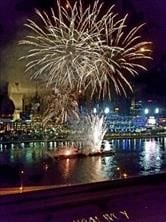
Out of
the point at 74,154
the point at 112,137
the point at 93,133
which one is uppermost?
the point at 93,133

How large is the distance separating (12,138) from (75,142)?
3738mm

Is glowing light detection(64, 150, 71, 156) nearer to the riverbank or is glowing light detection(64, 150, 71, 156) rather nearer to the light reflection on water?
the light reflection on water

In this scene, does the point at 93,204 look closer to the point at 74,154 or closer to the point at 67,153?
the point at 74,154

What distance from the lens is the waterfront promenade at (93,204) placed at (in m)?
4.11

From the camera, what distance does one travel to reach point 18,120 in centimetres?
2005

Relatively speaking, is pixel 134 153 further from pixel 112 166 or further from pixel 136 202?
pixel 136 202

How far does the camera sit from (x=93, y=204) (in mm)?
4391

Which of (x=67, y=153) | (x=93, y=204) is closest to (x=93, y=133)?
(x=67, y=153)

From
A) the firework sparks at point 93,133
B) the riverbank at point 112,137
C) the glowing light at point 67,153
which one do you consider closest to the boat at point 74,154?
the glowing light at point 67,153

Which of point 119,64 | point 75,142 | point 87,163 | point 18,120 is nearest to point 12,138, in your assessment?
point 18,120

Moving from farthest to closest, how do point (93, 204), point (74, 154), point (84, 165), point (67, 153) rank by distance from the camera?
point (67, 153), point (74, 154), point (84, 165), point (93, 204)

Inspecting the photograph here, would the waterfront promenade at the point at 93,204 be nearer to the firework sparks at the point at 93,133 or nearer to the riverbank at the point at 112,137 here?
the firework sparks at the point at 93,133

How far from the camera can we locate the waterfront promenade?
4109 millimetres

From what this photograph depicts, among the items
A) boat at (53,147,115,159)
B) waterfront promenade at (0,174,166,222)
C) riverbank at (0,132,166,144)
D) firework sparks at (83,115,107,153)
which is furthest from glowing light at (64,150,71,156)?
waterfront promenade at (0,174,166,222)
